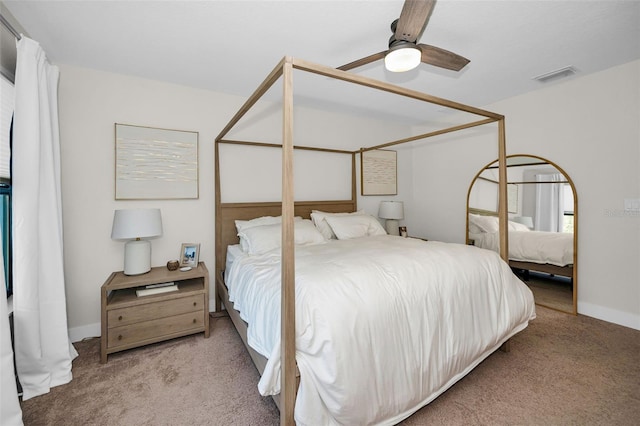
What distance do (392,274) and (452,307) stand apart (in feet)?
1.55

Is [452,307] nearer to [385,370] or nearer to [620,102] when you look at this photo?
[385,370]

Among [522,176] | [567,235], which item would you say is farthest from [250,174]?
[567,235]

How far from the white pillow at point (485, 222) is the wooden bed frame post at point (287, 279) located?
3.19 m

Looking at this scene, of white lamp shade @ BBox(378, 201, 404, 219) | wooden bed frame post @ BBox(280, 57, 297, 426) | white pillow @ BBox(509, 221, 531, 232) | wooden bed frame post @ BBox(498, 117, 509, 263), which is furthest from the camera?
white lamp shade @ BBox(378, 201, 404, 219)

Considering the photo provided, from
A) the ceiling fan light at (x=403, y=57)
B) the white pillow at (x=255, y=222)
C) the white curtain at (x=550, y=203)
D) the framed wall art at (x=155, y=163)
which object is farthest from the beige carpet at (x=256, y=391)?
the ceiling fan light at (x=403, y=57)

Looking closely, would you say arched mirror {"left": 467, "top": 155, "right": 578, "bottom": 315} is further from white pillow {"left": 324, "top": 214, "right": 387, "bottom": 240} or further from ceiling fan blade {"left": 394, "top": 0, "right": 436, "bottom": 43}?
ceiling fan blade {"left": 394, "top": 0, "right": 436, "bottom": 43}

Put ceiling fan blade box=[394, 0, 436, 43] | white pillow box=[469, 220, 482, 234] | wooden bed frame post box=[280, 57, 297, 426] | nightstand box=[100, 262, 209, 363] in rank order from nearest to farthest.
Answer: wooden bed frame post box=[280, 57, 297, 426] < ceiling fan blade box=[394, 0, 436, 43] < nightstand box=[100, 262, 209, 363] < white pillow box=[469, 220, 482, 234]

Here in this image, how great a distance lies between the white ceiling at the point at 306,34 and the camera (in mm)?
1721

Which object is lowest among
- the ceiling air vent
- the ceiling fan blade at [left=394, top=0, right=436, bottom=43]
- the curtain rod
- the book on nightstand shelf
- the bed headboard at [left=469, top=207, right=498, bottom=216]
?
the book on nightstand shelf

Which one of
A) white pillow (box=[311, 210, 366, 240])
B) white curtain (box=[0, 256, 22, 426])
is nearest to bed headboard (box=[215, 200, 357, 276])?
white pillow (box=[311, 210, 366, 240])

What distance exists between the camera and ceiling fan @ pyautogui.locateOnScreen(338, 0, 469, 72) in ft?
4.49

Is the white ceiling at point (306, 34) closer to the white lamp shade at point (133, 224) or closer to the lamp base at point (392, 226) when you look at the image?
the white lamp shade at point (133, 224)

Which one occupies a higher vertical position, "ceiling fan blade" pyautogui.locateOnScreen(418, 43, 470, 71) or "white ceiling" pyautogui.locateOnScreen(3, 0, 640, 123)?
"white ceiling" pyautogui.locateOnScreen(3, 0, 640, 123)

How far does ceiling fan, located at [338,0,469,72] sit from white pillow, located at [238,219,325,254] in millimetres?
1522
